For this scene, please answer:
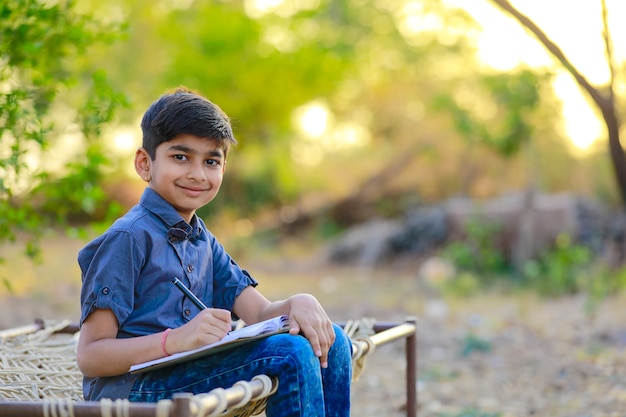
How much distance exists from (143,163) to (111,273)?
0.36 metres

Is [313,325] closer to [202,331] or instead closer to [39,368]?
[202,331]

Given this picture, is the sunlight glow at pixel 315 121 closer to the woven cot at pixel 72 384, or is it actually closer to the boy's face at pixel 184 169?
the woven cot at pixel 72 384

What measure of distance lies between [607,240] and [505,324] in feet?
10.5

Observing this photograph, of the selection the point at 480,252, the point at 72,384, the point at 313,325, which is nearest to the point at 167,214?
the point at 313,325

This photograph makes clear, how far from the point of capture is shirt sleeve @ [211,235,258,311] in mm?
2176

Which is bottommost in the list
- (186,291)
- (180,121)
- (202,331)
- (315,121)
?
(202,331)

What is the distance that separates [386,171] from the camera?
13273mm

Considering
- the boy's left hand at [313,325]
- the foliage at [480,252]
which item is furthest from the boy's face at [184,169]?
the foliage at [480,252]

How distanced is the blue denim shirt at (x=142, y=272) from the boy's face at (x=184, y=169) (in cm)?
4

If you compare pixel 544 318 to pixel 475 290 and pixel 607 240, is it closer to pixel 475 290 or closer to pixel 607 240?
pixel 475 290

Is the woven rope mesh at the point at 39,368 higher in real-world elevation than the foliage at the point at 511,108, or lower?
lower

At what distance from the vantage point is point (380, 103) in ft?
49.4

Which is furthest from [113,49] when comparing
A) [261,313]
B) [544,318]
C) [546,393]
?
[261,313]

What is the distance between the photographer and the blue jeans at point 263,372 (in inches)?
68.9
